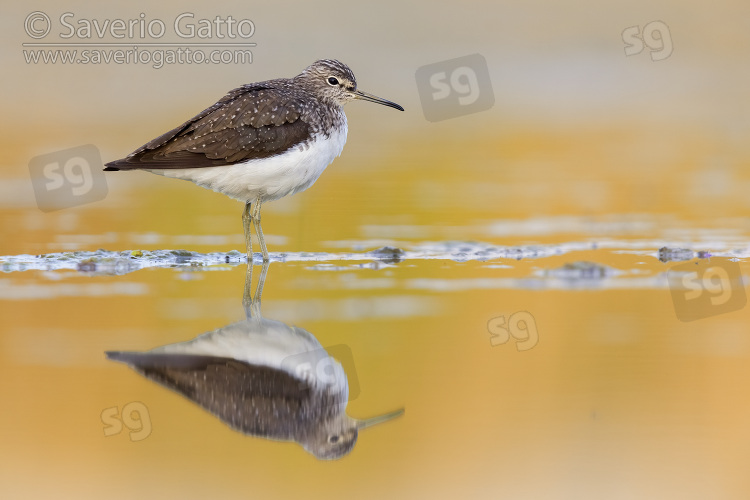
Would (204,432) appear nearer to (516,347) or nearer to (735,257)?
(516,347)

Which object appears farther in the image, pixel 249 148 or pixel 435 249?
pixel 435 249

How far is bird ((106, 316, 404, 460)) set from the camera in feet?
19.3

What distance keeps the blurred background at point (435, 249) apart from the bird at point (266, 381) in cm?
14

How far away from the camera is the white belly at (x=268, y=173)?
32.8 feet

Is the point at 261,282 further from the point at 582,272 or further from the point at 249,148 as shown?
the point at 582,272

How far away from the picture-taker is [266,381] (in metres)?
6.41

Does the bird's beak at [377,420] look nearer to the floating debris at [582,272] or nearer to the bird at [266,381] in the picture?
the bird at [266,381]

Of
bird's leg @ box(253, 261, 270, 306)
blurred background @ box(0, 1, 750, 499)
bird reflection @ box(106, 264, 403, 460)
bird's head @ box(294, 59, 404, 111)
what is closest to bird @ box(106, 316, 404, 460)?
bird reflection @ box(106, 264, 403, 460)

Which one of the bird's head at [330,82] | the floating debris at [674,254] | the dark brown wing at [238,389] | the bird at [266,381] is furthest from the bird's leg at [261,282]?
the floating debris at [674,254]

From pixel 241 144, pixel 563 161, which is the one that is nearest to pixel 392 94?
pixel 563 161

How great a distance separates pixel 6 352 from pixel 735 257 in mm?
6301

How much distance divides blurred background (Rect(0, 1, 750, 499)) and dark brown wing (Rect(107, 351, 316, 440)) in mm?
123

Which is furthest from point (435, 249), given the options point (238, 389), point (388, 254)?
A: point (238, 389)

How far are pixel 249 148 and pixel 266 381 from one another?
3.95m
